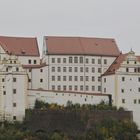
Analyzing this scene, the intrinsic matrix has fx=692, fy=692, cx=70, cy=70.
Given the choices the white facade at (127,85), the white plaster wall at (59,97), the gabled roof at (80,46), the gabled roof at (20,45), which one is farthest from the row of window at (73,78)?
the white plaster wall at (59,97)

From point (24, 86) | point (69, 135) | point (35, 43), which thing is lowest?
point (69, 135)

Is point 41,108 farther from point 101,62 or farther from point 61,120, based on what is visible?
point 101,62

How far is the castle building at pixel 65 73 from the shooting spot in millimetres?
85938

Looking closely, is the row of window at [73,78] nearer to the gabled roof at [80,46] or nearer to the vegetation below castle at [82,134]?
the gabled roof at [80,46]

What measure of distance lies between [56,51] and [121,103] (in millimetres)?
11889

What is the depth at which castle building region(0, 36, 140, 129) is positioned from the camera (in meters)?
85.9

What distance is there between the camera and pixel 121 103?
89.3m

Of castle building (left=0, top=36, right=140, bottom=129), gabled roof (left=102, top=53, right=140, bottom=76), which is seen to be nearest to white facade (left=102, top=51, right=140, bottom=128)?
castle building (left=0, top=36, right=140, bottom=129)

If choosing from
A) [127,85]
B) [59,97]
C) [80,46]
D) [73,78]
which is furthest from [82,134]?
[80,46]

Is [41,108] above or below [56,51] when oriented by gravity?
below

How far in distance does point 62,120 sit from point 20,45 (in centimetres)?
1473

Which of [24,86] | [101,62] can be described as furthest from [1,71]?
[101,62]

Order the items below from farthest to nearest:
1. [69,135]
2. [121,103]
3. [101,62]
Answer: [101,62], [121,103], [69,135]

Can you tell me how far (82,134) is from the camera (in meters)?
83.2
